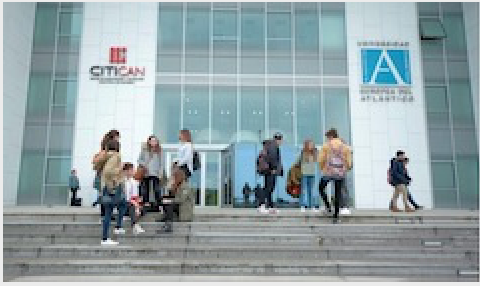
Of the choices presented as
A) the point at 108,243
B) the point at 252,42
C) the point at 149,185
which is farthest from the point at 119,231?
the point at 252,42

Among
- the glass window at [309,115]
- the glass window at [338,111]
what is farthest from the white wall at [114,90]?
the glass window at [338,111]

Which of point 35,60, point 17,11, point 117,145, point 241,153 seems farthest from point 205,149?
point 117,145

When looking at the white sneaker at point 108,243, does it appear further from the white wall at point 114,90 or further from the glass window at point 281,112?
the glass window at point 281,112

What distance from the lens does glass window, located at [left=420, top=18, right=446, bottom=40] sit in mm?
20547

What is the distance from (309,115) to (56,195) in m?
11.1

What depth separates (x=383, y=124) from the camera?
65.7 feet

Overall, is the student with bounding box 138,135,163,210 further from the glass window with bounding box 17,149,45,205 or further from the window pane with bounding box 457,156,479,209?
the window pane with bounding box 457,156,479,209

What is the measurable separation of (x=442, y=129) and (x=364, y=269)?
50.6 feet

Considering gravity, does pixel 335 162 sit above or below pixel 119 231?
above

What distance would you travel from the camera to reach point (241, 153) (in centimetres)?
1873

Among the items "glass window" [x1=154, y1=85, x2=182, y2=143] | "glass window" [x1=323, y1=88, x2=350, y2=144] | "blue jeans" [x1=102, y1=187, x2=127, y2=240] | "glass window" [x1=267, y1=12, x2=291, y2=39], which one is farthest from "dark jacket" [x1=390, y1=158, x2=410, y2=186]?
"glass window" [x1=267, y1=12, x2=291, y2=39]

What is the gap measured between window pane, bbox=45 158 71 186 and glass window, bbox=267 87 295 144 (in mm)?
8615

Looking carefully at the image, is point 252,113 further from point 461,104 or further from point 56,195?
point 461,104
